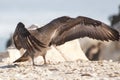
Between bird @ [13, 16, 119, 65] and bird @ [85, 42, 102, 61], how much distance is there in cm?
789

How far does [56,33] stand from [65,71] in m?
1.86

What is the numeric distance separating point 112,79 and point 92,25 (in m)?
3.21

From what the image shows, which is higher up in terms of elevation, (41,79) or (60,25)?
(60,25)

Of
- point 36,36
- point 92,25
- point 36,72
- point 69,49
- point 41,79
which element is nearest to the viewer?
point 41,79

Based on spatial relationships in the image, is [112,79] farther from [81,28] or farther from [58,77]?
[81,28]

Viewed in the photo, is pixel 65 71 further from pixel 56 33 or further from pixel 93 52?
pixel 93 52

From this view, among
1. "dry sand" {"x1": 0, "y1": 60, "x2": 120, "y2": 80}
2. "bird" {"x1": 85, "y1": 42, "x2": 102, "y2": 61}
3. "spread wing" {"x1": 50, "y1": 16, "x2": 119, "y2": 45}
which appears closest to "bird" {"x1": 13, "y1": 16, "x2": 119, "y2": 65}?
"spread wing" {"x1": 50, "y1": 16, "x2": 119, "y2": 45}

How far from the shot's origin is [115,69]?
13750 mm

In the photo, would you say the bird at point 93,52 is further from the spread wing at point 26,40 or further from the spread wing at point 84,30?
the spread wing at point 26,40

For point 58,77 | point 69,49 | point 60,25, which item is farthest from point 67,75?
point 69,49

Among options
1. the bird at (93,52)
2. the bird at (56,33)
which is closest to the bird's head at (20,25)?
the bird at (56,33)

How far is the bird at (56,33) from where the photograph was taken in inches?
563

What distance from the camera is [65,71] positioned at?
43.9 feet

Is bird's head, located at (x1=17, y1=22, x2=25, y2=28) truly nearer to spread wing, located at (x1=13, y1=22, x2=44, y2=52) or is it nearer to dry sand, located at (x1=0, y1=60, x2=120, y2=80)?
spread wing, located at (x1=13, y1=22, x2=44, y2=52)
